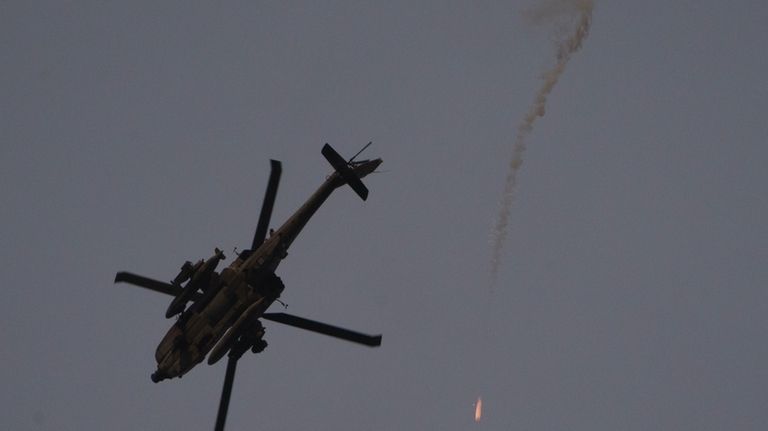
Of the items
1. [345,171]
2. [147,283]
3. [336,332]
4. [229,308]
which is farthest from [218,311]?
[345,171]

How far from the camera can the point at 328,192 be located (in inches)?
1262

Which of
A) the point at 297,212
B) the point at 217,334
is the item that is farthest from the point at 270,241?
the point at 217,334

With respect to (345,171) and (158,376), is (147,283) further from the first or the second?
(345,171)

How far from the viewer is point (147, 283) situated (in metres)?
29.0

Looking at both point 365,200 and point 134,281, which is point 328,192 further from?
point 134,281

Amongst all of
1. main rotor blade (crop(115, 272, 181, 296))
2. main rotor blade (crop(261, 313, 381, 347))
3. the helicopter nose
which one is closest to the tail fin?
main rotor blade (crop(261, 313, 381, 347))

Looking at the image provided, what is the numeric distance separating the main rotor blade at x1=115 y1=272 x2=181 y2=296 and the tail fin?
643cm

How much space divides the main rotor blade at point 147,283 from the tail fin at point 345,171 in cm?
643

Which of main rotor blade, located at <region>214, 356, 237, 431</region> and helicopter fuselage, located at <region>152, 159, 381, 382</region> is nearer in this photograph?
main rotor blade, located at <region>214, 356, 237, 431</region>

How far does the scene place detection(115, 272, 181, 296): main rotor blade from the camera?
28.5 metres

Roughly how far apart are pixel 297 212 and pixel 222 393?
623 centimetres

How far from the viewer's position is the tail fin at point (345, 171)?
32.0m

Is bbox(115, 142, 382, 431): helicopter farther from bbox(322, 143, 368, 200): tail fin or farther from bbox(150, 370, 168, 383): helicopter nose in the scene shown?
bbox(322, 143, 368, 200): tail fin

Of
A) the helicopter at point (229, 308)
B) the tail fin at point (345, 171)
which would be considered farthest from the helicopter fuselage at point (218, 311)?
the tail fin at point (345, 171)
